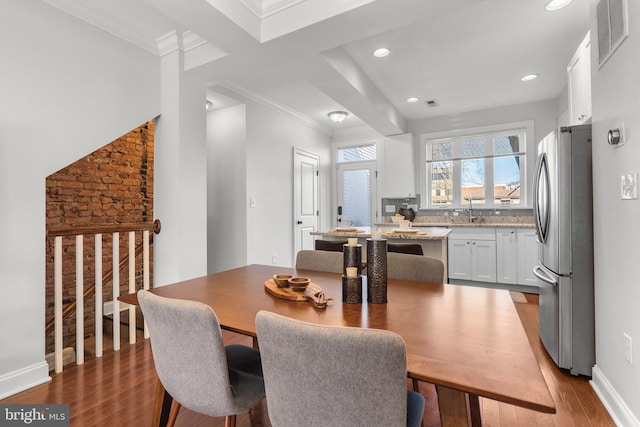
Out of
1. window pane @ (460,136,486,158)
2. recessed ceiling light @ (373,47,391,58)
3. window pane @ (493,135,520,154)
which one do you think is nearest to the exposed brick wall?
recessed ceiling light @ (373,47,391,58)

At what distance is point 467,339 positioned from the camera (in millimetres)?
910

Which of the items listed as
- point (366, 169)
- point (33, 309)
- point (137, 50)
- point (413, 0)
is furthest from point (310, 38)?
point (366, 169)

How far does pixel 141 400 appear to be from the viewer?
1871 millimetres

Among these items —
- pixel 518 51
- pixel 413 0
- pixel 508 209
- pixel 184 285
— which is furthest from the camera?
pixel 508 209

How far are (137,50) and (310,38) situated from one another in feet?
5.01

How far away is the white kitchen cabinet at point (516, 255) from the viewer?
4.10 m

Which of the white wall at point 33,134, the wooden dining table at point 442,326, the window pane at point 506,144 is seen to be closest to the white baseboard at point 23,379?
the white wall at point 33,134

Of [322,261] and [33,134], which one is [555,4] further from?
[33,134]

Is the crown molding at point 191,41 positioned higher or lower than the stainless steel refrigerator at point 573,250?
higher

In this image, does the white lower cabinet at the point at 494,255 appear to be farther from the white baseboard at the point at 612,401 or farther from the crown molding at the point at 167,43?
the crown molding at the point at 167,43

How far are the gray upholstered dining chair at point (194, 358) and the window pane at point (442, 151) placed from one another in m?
4.87

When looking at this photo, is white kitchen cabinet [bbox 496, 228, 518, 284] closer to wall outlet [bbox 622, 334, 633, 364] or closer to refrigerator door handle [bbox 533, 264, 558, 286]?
refrigerator door handle [bbox 533, 264, 558, 286]

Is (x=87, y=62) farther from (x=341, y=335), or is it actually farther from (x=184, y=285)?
(x=341, y=335)

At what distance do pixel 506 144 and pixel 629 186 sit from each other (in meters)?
3.70
